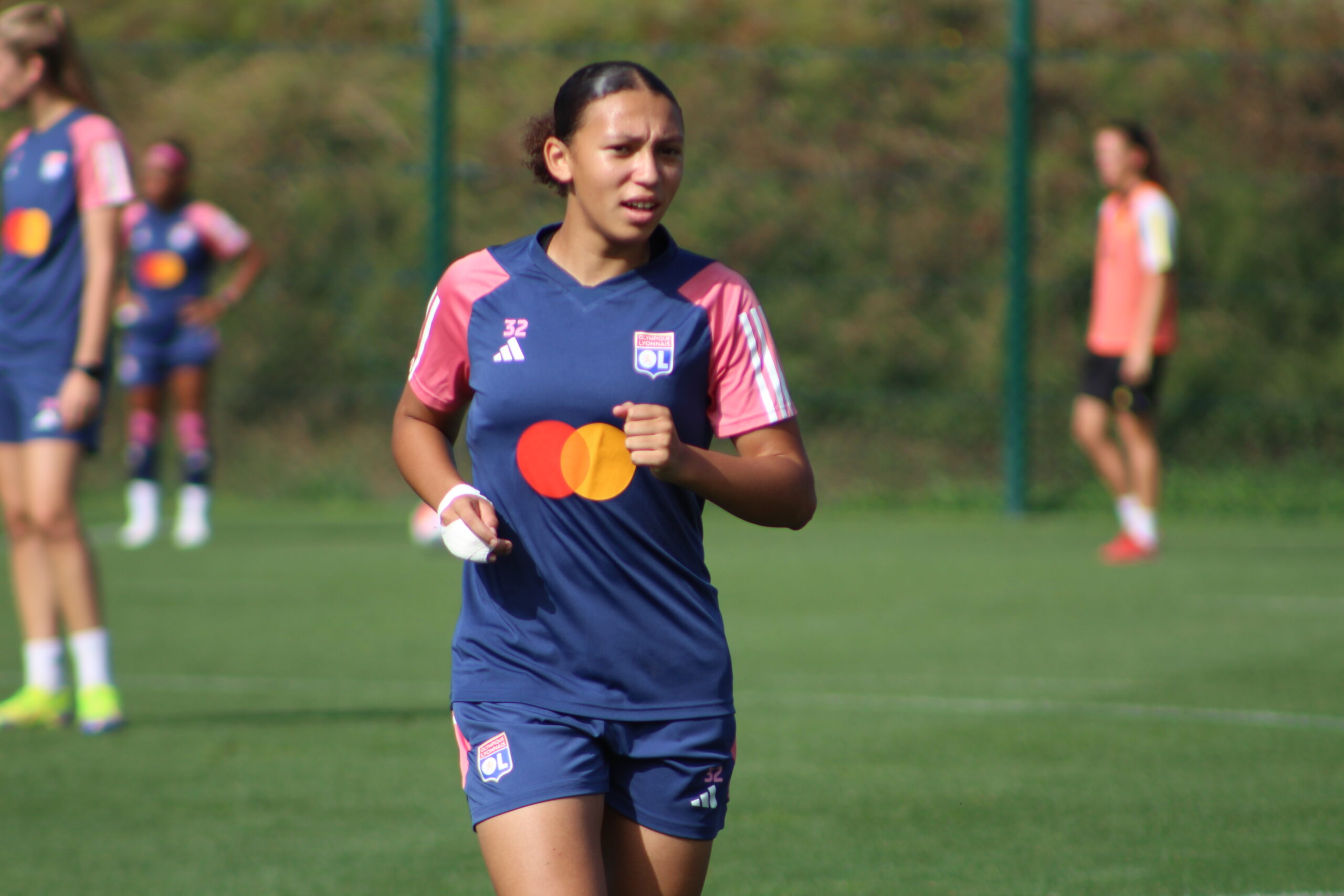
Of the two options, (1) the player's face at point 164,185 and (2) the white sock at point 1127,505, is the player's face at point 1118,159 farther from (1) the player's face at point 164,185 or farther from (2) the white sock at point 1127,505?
(1) the player's face at point 164,185

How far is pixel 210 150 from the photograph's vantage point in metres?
14.4

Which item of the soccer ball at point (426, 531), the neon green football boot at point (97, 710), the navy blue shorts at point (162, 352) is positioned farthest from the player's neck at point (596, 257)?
the navy blue shorts at point (162, 352)

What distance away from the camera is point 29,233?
5.63 m

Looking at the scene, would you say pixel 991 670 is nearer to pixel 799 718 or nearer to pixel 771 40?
pixel 799 718

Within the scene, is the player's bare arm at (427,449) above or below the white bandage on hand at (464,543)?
above

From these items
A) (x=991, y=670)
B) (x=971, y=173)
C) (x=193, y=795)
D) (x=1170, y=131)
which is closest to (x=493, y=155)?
(x=971, y=173)

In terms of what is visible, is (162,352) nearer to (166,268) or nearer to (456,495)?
(166,268)

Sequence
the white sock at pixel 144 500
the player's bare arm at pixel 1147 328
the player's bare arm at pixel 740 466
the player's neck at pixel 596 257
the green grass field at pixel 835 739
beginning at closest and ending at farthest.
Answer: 1. the player's bare arm at pixel 740 466
2. the player's neck at pixel 596 257
3. the green grass field at pixel 835 739
4. the player's bare arm at pixel 1147 328
5. the white sock at pixel 144 500

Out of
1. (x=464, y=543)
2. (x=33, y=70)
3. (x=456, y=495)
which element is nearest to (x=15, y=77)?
(x=33, y=70)

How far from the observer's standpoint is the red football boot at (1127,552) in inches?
397

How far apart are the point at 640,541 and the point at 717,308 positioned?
40 cm

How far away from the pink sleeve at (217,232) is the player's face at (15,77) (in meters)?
6.27

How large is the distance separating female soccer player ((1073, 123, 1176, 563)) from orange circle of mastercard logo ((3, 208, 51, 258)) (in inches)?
246

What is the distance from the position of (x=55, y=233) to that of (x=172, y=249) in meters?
6.30
